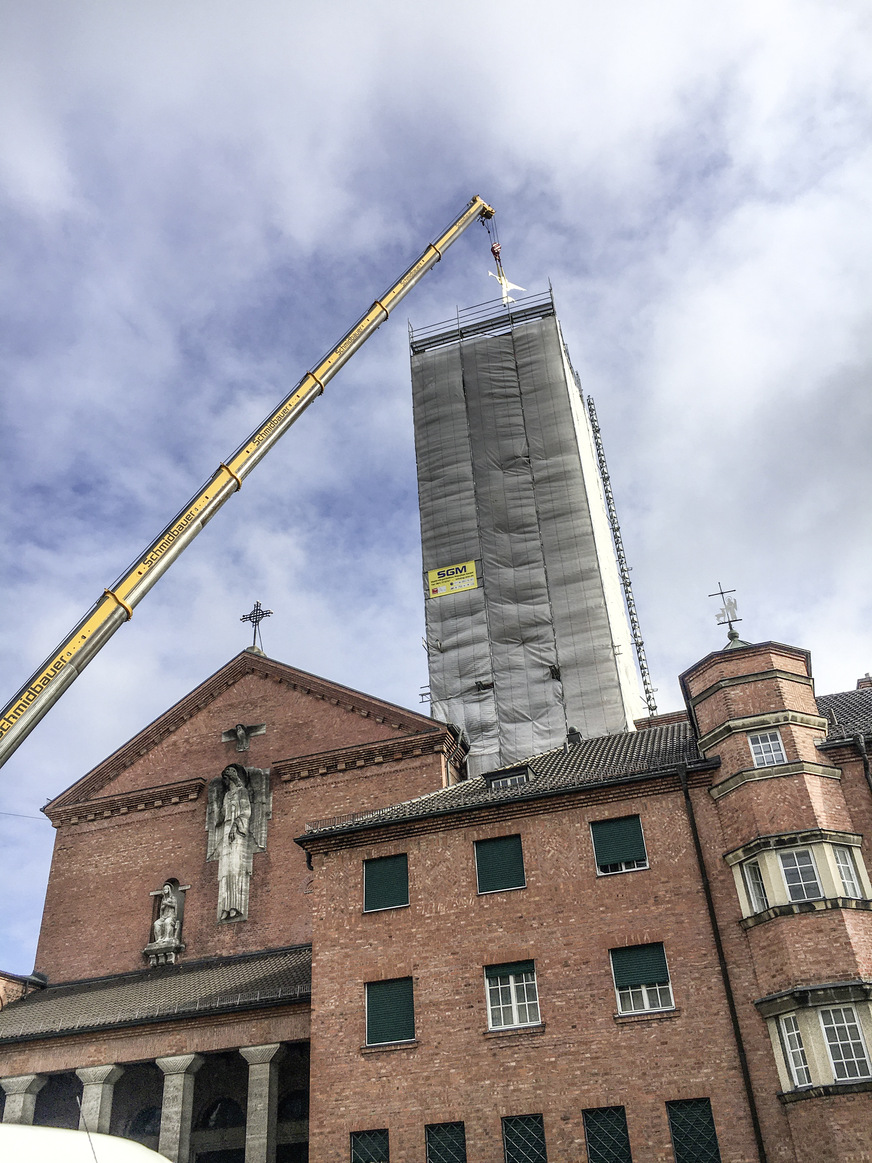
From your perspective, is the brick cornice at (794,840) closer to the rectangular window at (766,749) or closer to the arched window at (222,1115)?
the rectangular window at (766,749)

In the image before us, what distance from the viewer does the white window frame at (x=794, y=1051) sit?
2005 centimetres

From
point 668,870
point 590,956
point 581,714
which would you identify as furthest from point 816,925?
point 581,714

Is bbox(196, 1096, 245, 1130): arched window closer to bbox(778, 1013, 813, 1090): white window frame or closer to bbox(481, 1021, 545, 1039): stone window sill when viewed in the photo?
bbox(481, 1021, 545, 1039): stone window sill

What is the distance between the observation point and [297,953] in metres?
30.2

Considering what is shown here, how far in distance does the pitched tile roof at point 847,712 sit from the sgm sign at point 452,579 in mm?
20433

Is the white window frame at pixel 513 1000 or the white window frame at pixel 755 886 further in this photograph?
the white window frame at pixel 513 1000

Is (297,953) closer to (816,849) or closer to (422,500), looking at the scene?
(816,849)

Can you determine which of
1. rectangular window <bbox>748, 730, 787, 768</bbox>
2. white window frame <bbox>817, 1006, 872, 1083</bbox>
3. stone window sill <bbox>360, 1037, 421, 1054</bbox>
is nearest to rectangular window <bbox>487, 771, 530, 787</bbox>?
rectangular window <bbox>748, 730, 787, 768</bbox>

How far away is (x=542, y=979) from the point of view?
22828mm

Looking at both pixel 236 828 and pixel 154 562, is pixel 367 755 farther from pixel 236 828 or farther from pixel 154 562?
pixel 154 562

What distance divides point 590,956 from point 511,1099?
11.6 ft

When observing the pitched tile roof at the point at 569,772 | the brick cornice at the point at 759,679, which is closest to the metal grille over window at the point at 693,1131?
the pitched tile roof at the point at 569,772

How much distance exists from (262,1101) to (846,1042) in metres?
14.4

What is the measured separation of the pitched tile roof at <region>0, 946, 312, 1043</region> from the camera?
27.1 meters
